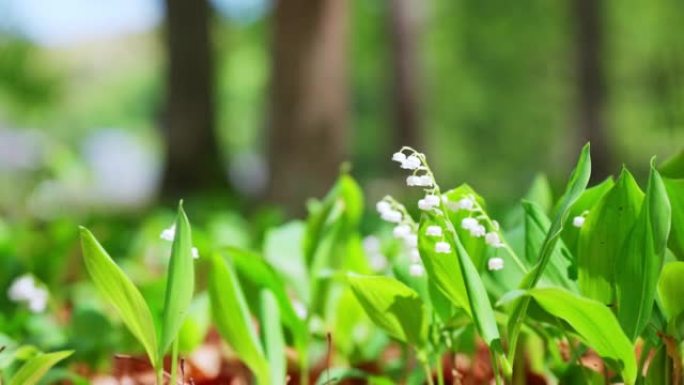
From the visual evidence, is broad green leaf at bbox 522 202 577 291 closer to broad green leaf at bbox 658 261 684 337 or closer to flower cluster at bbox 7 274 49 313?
broad green leaf at bbox 658 261 684 337

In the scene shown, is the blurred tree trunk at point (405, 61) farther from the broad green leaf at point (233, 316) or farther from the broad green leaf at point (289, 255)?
the broad green leaf at point (233, 316)

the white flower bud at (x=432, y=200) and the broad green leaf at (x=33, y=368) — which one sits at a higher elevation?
the white flower bud at (x=432, y=200)

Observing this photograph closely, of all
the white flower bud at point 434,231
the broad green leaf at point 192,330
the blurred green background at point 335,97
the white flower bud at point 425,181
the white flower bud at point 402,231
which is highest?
the white flower bud at point 425,181

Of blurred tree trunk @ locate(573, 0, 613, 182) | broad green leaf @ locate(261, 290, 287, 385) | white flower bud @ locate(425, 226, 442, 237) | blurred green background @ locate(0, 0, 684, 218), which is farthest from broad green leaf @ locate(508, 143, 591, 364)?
blurred tree trunk @ locate(573, 0, 613, 182)

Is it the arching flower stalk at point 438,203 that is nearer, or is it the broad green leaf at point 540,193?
the arching flower stalk at point 438,203

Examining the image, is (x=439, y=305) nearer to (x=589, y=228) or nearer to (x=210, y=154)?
(x=589, y=228)

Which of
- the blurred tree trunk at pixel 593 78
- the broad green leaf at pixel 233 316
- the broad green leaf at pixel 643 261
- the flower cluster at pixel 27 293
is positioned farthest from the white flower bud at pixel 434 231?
the blurred tree trunk at pixel 593 78

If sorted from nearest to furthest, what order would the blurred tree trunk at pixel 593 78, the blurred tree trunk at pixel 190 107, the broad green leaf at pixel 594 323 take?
1. the broad green leaf at pixel 594 323
2. the blurred tree trunk at pixel 190 107
3. the blurred tree trunk at pixel 593 78
